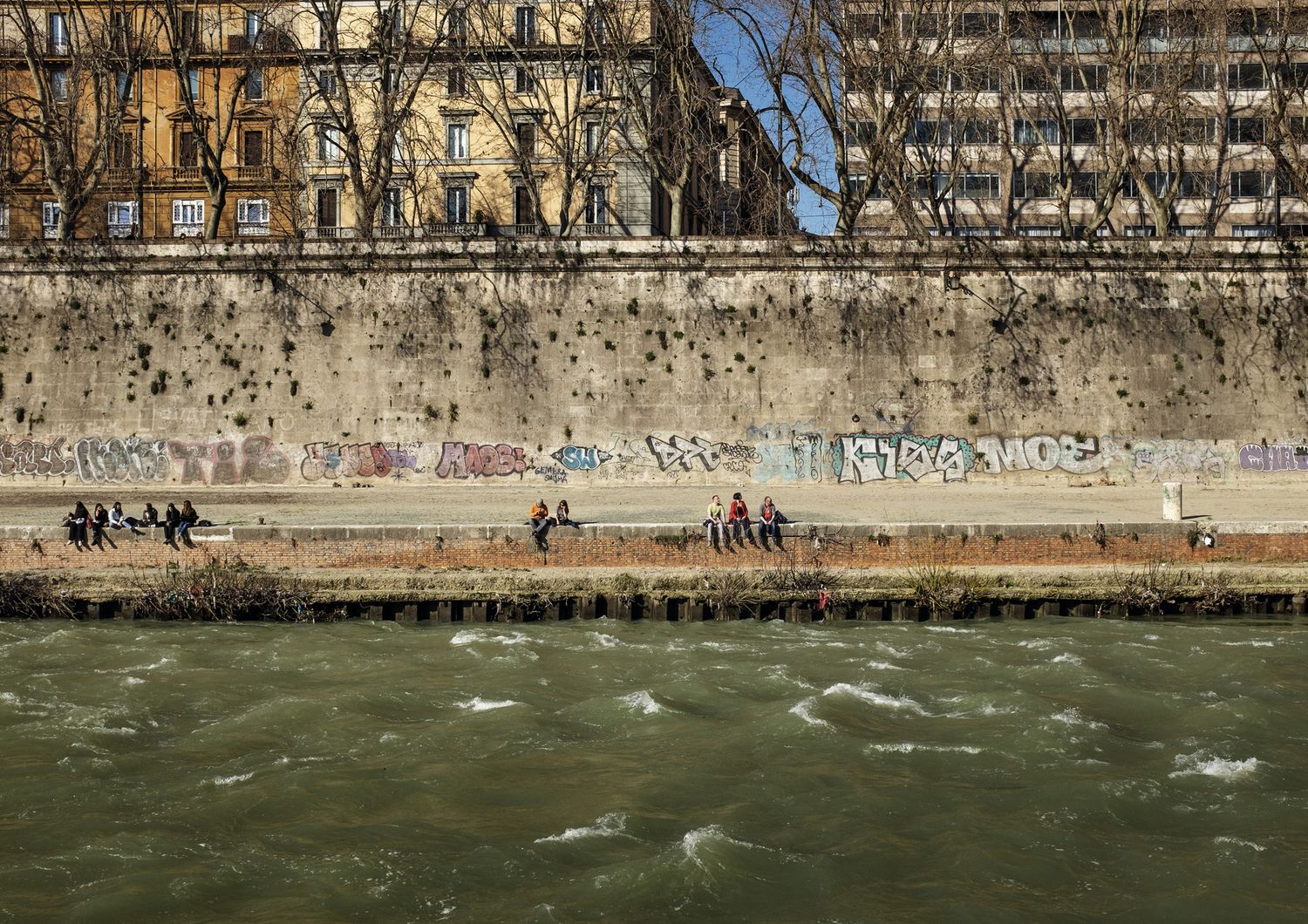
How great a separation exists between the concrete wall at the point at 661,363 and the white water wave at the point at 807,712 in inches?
456

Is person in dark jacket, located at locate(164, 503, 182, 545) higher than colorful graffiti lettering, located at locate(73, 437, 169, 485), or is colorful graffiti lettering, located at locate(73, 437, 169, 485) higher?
colorful graffiti lettering, located at locate(73, 437, 169, 485)

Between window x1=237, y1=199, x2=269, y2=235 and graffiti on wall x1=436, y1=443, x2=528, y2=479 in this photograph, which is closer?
graffiti on wall x1=436, y1=443, x2=528, y2=479

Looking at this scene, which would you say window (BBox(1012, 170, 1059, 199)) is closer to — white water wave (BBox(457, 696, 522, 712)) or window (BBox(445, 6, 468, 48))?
window (BBox(445, 6, 468, 48))

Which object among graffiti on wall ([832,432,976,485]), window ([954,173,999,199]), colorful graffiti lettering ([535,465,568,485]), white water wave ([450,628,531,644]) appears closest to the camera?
white water wave ([450,628,531,644])

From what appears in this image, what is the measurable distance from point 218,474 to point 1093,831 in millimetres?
19536

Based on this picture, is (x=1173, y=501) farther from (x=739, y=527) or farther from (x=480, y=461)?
(x=480, y=461)

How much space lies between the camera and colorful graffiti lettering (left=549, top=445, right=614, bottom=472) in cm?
2473

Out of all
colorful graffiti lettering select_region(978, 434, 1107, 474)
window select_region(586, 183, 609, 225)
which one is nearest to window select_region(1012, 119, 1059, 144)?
window select_region(586, 183, 609, 225)

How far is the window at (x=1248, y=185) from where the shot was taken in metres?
40.4

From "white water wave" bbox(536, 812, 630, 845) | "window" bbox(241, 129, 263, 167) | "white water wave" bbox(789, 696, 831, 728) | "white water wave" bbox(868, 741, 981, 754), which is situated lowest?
"white water wave" bbox(536, 812, 630, 845)

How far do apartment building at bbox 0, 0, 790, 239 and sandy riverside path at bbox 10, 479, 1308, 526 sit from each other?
616cm

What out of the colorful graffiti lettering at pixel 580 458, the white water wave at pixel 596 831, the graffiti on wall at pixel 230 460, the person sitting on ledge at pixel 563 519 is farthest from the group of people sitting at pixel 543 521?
the white water wave at pixel 596 831

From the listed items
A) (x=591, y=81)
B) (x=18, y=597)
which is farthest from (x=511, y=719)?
(x=591, y=81)

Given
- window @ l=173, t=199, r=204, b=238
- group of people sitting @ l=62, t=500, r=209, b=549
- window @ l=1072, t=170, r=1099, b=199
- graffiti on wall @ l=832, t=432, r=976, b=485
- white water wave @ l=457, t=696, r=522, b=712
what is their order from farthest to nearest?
window @ l=1072, t=170, r=1099, b=199
window @ l=173, t=199, r=204, b=238
graffiti on wall @ l=832, t=432, r=976, b=485
group of people sitting @ l=62, t=500, r=209, b=549
white water wave @ l=457, t=696, r=522, b=712
